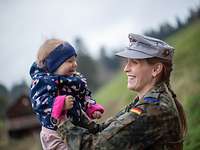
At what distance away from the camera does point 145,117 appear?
9.32ft

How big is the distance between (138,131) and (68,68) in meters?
0.74

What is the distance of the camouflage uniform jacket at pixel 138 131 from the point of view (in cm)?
282

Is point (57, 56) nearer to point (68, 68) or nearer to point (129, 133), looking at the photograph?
point (68, 68)

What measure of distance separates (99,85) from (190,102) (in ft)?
213

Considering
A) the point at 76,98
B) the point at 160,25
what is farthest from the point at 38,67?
the point at 160,25

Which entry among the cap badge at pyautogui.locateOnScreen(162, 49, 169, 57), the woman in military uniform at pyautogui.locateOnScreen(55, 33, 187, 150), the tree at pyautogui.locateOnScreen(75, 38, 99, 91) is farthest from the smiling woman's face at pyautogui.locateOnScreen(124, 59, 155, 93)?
the tree at pyautogui.locateOnScreen(75, 38, 99, 91)

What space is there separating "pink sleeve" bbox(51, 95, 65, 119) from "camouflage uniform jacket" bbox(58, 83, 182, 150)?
0.07m

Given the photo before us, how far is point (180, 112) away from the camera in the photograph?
10.2 feet

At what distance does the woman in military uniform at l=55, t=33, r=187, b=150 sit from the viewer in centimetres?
283

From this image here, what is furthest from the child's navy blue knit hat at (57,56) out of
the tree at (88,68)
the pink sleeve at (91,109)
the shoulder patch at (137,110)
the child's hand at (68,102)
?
the tree at (88,68)

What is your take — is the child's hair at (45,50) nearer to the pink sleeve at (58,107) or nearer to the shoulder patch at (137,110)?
the pink sleeve at (58,107)

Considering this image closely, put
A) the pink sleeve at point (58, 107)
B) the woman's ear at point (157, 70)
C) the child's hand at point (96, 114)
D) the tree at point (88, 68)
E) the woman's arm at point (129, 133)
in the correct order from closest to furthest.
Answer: the woman's arm at point (129, 133)
the pink sleeve at point (58, 107)
the woman's ear at point (157, 70)
the child's hand at point (96, 114)
the tree at point (88, 68)

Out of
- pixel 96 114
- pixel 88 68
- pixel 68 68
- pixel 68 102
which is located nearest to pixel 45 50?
pixel 68 68

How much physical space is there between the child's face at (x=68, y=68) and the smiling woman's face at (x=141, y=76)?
17.0 inches
